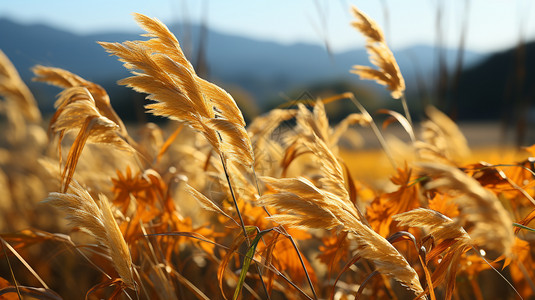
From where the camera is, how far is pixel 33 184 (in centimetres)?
258

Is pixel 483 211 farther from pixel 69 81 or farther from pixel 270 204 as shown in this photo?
pixel 69 81

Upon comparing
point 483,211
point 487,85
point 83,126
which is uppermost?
point 483,211

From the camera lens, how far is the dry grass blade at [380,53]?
3.35 feet

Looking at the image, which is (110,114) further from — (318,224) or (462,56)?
(462,56)

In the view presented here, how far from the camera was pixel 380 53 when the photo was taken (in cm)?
103

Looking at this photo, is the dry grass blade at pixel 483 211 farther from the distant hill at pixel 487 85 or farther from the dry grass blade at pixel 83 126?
the distant hill at pixel 487 85

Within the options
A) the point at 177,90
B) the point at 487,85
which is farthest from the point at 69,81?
the point at 487,85

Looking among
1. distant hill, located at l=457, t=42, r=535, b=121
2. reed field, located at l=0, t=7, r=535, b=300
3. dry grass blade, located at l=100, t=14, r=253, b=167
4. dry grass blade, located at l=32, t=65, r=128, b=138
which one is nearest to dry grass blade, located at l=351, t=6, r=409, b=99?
reed field, located at l=0, t=7, r=535, b=300

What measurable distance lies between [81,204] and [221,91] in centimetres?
28

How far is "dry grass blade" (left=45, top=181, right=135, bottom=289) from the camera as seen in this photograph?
66 cm

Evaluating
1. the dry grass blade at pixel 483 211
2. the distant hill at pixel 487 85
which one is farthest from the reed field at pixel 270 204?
the distant hill at pixel 487 85

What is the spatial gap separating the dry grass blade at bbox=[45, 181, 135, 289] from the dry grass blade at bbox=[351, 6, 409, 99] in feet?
2.28

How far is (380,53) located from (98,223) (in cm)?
73

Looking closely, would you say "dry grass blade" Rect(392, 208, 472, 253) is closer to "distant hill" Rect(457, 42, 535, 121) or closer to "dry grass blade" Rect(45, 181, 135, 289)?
"dry grass blade" Rect(45, 181, 135, 289)
